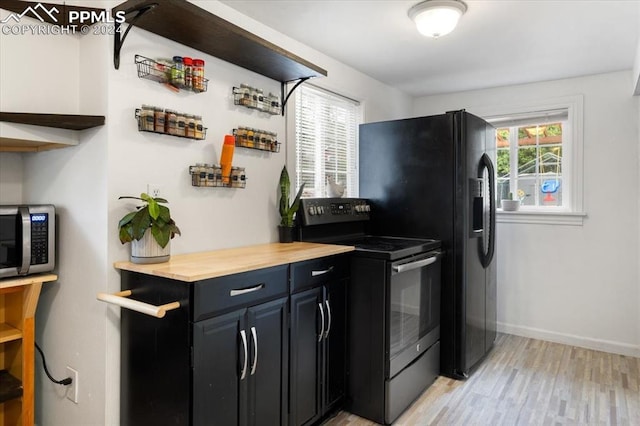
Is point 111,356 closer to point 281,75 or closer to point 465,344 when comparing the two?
point 281,75

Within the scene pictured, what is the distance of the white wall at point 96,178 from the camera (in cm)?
178

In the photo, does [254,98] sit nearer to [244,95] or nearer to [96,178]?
[244,95]

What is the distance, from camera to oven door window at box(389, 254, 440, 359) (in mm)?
2326

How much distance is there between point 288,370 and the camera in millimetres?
1960

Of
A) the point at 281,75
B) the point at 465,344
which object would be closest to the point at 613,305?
the point at 465,344

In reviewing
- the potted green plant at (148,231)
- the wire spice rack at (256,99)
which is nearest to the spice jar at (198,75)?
the wire spice rack at (256,99)

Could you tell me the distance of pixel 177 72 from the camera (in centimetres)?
194

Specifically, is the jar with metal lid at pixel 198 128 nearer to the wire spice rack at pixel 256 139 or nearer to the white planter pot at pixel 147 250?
the wire spice rack at pixel 256 139

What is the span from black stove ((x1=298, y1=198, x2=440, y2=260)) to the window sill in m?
1.37

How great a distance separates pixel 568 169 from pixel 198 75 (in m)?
3.27

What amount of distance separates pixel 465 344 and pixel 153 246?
2.24 metres

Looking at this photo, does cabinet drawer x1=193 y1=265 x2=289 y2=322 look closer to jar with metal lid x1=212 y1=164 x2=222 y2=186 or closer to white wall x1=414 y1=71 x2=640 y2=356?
jar with metal lid x1=212 y1=164 x2=222 y2=186

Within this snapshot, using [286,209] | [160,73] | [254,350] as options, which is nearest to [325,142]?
[286,209]

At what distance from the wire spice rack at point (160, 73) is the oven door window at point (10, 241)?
85 centimetres
